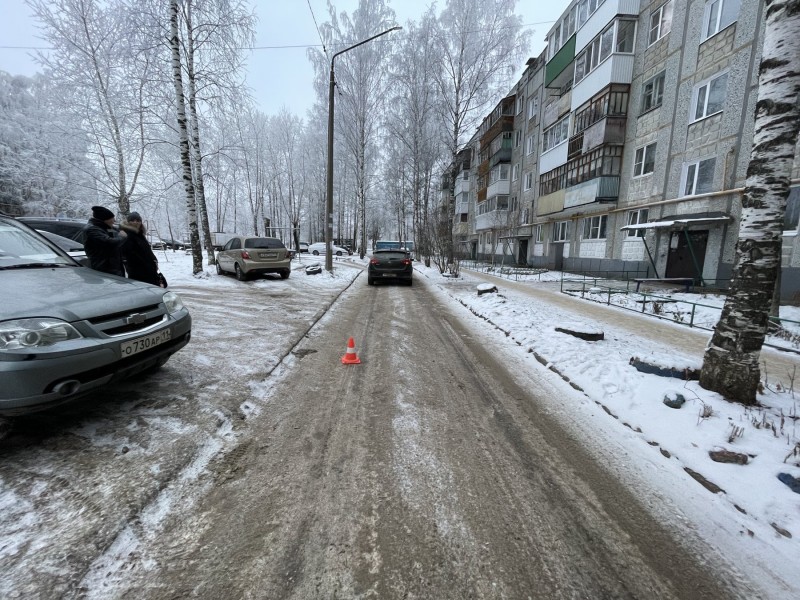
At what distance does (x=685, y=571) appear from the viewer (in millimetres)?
1772

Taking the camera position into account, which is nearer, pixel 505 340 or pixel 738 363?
pixel 738 363

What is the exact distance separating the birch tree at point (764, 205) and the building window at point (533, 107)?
995 inches

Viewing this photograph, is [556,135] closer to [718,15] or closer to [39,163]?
[718,15]

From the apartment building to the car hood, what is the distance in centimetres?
1450

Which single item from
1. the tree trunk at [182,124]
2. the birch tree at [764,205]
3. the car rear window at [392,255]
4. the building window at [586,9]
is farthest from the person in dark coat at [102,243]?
the building window at [586,9]

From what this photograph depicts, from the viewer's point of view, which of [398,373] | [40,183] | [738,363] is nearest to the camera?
[738,363]

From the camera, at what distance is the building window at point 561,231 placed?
70.5ft

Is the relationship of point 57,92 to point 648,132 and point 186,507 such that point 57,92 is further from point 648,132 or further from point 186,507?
point 648,132

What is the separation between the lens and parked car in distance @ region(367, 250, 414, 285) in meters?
13.2

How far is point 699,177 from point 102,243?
17409 mm

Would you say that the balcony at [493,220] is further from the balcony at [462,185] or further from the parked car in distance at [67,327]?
the parked car in distance at [67,327]

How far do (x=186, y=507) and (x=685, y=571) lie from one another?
2.74 meters

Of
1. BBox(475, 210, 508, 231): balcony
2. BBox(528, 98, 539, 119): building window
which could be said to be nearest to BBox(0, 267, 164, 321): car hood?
BBox(475, 210, 508, 231): balcony

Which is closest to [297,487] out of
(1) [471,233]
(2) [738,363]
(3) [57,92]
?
(2) [738,363]
